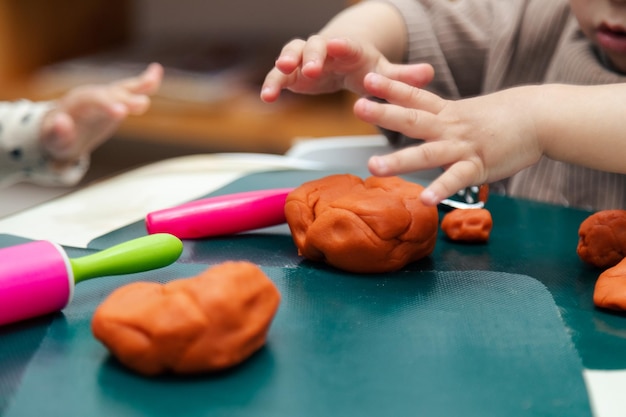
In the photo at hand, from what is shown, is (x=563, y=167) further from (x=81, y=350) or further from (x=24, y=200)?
(x=24, y=200)

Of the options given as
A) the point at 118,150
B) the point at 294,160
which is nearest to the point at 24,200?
the point at 118,150

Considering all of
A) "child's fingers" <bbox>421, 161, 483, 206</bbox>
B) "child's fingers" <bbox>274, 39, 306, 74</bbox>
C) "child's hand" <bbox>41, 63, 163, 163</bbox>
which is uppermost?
"child's fingers" <bbox>274, 39, 306, 74</bbox>

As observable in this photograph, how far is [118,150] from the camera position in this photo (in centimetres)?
188

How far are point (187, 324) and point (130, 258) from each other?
112 mm

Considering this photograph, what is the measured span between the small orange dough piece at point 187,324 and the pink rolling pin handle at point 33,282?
0.06 metres

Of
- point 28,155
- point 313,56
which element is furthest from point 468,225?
point 28,155

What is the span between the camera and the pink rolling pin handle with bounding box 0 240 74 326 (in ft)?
1.37

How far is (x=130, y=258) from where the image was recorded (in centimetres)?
46

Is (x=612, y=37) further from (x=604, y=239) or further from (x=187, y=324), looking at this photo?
(x=187, y=324)

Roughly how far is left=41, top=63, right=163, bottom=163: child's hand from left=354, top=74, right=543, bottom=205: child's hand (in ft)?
1.17

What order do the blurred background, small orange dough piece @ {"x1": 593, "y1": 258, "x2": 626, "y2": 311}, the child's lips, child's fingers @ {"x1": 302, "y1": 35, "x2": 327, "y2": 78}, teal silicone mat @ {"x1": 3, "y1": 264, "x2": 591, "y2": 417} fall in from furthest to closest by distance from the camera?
the blurred background → the child's lips → child's fingers @ {"x1": 302, "y1": 35, "x2": 327, "y2": 78} → small orange dough piece @ {"x1": 593, "y1": 258, "x2": 626, "y2": 311} → teal silicone mat @ {"x1": 3, "y1": 264, "x2": 591, "y2": 417}

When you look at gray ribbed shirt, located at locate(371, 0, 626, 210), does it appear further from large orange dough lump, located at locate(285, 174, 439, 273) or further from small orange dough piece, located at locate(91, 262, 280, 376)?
small orange dough piece, located at locate(91, 262, 280, 376)

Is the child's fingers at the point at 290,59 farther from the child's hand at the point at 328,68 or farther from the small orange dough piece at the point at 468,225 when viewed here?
the small orange dough piece at the point at 468,225

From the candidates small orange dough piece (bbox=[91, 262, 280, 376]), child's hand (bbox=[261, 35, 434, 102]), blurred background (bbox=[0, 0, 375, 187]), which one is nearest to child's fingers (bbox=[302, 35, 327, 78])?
child's hand (bbox=[261, 35, 434, 102])
